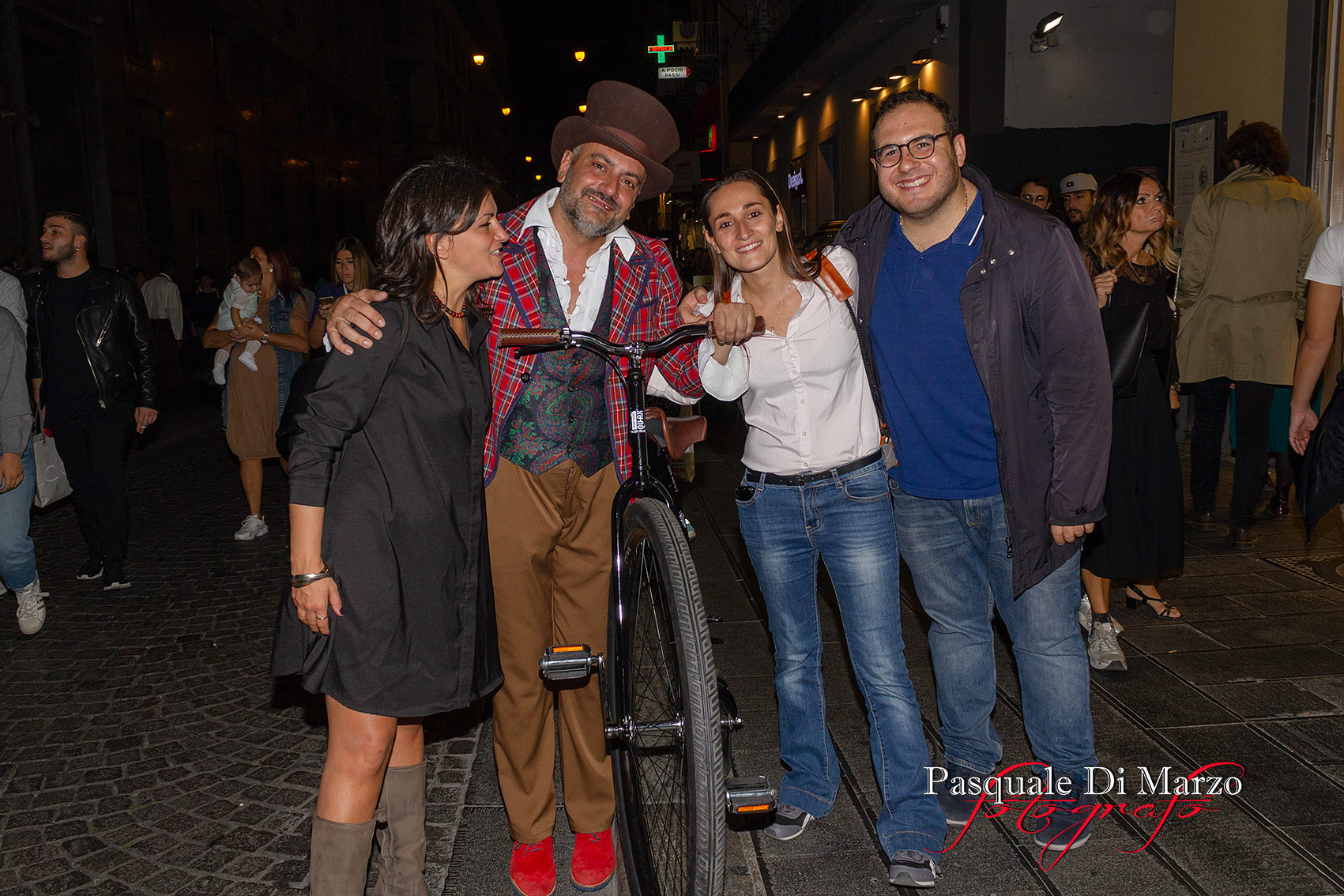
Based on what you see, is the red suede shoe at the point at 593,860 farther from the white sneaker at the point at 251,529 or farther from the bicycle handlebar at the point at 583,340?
the white sneaker at the point at 251,529

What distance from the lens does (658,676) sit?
2.75m

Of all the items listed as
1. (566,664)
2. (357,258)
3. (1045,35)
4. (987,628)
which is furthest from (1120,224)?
(1045,35)

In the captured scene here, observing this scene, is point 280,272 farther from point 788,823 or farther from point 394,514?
point 788,823

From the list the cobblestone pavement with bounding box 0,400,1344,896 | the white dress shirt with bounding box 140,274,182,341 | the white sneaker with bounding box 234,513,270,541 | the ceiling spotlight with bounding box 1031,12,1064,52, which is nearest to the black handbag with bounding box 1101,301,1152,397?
the cobblestone pavement with bounding box 0,400,1344,896

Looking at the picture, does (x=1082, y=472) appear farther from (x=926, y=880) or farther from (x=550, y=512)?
(x=550, y=512)

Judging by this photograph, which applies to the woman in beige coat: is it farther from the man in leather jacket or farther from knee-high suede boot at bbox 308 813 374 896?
the man in leather jacket

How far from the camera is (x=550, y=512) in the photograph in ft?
9.90

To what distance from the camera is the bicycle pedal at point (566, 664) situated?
8.85ft

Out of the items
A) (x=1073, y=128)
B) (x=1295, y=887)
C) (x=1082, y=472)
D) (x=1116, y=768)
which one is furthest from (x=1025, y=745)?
(x=1073, y=128)

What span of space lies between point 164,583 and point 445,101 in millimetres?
46437

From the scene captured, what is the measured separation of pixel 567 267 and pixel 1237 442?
17.5 feet

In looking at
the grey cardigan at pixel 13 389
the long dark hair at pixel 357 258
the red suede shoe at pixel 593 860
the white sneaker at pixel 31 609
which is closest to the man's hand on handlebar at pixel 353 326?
the red suede shoe at pixel 593 860

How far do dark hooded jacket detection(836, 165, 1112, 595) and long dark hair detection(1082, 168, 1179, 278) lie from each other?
6.15 feet

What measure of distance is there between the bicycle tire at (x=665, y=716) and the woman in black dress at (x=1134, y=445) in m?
2.33
